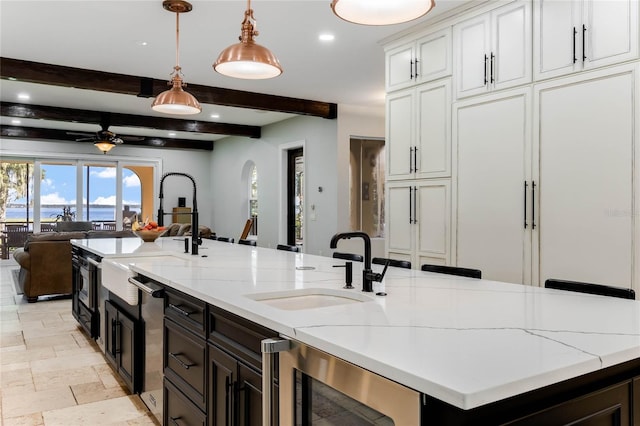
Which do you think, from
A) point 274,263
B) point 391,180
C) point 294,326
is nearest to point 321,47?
point 391,180

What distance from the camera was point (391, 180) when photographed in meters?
4.49

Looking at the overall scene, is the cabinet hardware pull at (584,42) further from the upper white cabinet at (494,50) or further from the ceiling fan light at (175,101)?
the ceiling fan light at (175,101)

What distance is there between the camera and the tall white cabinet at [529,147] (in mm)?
2785

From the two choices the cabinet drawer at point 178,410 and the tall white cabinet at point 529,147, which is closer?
the cabinet drawer at point 178,410

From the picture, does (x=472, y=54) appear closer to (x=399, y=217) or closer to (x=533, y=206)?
(x=533, y=206)

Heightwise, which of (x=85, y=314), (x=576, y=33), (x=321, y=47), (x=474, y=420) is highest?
(x=321, y=47)

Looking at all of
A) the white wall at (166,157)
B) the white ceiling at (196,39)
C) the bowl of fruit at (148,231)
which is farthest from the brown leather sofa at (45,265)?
the white wall at (166,157)

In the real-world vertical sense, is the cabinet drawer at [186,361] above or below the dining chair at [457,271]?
below

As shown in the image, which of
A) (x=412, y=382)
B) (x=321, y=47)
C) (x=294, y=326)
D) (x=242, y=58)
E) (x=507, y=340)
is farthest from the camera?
(x=321, y=47)

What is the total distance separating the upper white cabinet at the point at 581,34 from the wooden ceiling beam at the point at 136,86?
4279 millimetres

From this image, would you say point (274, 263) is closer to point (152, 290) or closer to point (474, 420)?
point (152, 290)

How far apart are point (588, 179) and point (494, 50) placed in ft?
3.94

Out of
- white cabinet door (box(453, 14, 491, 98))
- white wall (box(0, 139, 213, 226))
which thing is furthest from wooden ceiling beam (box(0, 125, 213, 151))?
white cabinet door (box(453, 14, 491, 98))

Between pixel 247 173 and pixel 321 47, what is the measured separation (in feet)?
19.5
